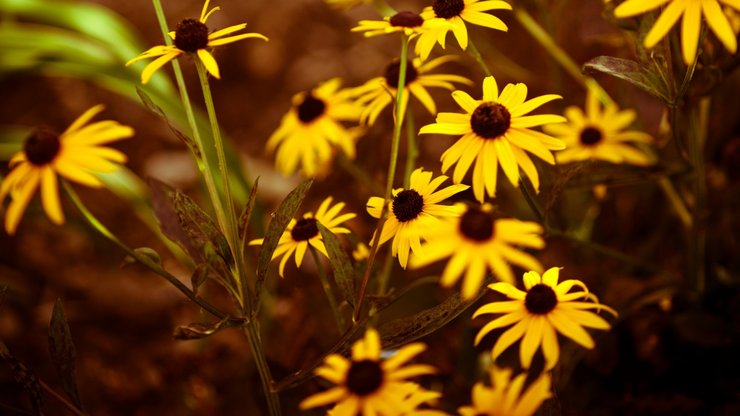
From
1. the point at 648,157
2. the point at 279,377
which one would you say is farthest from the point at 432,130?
the point at 648,157

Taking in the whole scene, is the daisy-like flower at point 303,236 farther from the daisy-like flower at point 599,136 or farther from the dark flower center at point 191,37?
the daisy-like flower at point 599,136

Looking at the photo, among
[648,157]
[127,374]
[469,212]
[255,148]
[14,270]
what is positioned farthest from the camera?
[255,148]

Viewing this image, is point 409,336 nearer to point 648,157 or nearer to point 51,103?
point 648,157

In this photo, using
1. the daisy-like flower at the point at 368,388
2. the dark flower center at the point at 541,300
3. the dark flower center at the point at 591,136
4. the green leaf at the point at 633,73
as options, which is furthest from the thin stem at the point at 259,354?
the dark flower center at the point at 591,136

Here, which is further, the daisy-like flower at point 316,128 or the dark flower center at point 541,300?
the daisy-like flower at point 316,128

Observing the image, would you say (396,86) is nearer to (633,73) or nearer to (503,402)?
(633,73)

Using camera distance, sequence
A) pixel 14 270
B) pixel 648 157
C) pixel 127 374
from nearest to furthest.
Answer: pixel 648 157 < pixel 127 374 < pixel 14 270

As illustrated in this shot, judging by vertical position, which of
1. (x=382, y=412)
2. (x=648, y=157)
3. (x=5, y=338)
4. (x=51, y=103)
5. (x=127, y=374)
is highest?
(x=51, y=103)

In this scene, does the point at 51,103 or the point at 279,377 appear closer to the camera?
the point at 279,377
